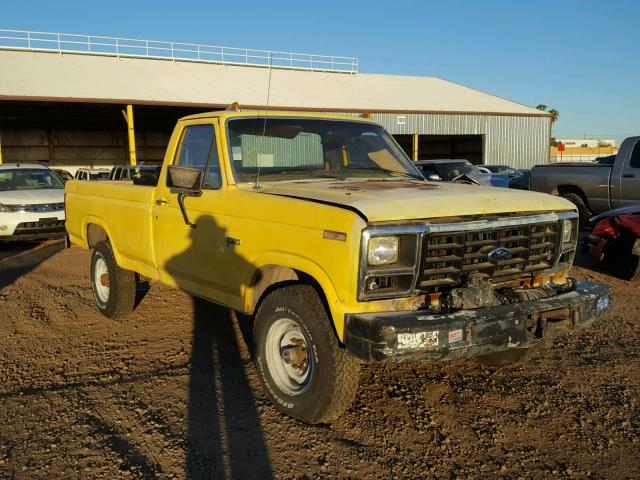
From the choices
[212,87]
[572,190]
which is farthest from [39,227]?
[212,87]

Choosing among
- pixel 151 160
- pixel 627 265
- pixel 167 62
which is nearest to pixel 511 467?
pixel 627 265

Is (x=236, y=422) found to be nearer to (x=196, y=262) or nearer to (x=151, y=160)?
(x=196, y=262)

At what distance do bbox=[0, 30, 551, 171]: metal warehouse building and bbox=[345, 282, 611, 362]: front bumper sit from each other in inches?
746

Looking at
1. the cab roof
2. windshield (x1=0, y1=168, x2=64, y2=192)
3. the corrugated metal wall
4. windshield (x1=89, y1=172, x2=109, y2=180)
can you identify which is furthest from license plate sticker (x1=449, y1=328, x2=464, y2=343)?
the corrugated metal wall

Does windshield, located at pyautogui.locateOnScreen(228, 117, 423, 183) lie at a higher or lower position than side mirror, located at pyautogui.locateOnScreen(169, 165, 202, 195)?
higher

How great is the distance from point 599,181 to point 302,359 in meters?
9.99

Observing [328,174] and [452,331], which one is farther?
[328,174]

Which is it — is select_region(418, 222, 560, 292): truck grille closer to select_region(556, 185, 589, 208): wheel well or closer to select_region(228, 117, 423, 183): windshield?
select_region(228, 117, 423, 183): windshield

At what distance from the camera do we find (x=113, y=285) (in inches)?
247

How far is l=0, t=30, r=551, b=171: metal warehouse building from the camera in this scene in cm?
2405

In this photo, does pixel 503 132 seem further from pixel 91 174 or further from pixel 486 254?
pixel 486 254

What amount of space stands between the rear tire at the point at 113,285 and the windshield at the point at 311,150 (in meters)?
2.32

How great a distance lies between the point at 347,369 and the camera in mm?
3615

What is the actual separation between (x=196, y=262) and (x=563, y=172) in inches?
402
